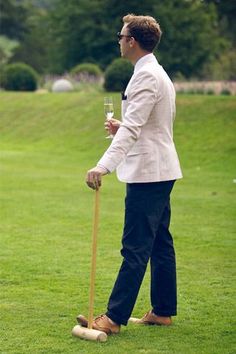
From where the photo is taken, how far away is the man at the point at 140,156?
709cm

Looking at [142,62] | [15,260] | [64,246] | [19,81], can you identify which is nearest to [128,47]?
[142,62]

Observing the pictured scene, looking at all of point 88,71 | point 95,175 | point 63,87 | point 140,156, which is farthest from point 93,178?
point 88,71

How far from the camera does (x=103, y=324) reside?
729 centimetres

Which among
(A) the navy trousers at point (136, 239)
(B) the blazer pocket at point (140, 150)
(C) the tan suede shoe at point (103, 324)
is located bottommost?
(C) the tan suede shoe at point (103, 324)

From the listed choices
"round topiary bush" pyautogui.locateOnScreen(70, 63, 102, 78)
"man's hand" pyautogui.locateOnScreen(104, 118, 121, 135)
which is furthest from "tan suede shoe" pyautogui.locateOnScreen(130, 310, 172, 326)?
"round topiary bush" pyautogui.locateOnScreen(70, 63, 102, 78)

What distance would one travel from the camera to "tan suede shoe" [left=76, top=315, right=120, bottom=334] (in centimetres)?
727

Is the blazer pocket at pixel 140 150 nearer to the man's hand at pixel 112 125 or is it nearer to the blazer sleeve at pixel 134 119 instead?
the blazer sleeve at pixel 134 119

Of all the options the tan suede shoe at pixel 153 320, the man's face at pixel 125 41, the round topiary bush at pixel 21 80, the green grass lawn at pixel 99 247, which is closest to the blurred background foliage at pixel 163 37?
the round topiary bush at pixel 21 80

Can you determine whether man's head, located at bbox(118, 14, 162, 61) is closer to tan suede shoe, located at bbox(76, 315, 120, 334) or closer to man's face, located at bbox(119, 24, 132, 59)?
man's face, located at bbox(119, 24, 132, 59)

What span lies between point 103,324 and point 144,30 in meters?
2.05

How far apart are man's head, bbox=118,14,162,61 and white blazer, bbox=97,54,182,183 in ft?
0.28

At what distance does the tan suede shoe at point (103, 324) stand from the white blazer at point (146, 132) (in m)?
0.98

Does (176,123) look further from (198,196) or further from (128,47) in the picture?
(128,47)

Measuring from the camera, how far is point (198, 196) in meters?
17.0
